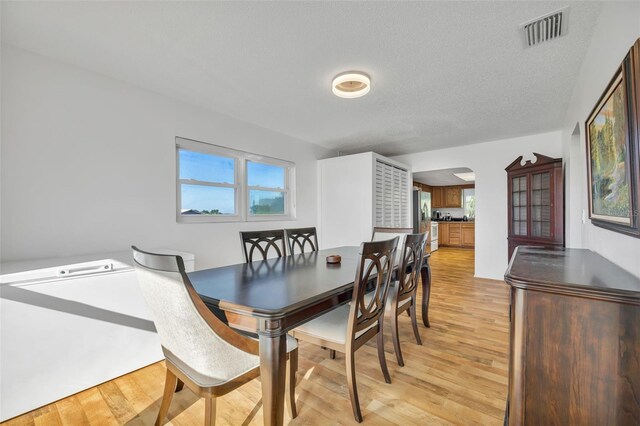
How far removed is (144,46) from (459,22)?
2.17 metres

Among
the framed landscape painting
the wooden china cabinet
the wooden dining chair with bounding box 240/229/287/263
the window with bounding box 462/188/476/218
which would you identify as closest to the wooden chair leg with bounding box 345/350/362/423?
the wooden dining chair with bounding box 240/229/287/263

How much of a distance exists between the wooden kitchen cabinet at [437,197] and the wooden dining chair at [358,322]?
8093 mm

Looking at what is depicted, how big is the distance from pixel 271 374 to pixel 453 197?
9087mm

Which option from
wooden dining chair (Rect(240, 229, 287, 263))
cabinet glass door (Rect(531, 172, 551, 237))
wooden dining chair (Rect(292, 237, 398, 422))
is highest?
cabinet glass door (Rect(531, 172, 551, 237))

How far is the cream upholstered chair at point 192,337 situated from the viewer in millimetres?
992

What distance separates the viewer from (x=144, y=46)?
196cm

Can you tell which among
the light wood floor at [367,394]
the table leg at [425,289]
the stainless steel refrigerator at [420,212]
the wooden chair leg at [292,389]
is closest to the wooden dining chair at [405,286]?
the light wood floor at [367,394]

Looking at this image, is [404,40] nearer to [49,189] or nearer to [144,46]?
[144,46]

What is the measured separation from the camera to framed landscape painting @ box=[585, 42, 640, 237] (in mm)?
1034

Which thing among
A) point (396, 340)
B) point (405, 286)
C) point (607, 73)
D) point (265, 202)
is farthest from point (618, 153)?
point (265, 202)

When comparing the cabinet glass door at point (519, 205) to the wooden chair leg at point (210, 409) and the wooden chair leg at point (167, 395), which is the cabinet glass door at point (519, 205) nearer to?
the wooden chair leg at point (210, 409)

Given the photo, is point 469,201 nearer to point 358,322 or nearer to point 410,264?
point 410,264

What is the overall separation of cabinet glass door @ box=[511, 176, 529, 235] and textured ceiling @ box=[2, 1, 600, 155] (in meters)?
1.08

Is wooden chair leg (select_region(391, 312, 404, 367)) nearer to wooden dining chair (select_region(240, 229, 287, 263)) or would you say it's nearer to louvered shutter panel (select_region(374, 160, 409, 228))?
wooden dining chair (select_region(240, 229, 287, 263))
